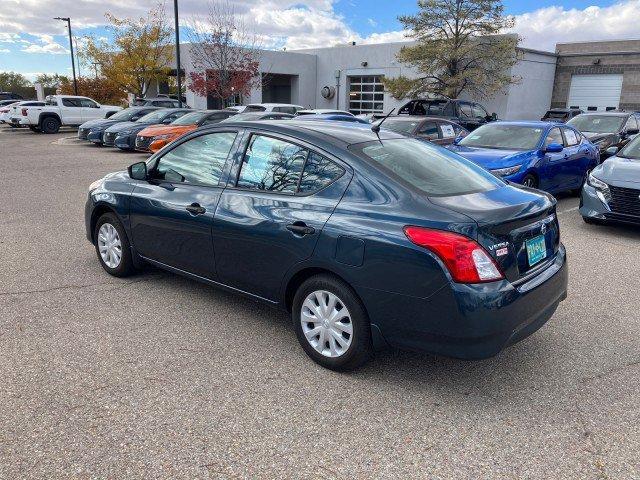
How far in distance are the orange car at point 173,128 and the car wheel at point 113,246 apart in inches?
420

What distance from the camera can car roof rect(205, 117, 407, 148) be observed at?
363cm

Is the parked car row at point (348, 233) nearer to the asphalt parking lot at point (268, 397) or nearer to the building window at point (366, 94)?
the asphalt parking lot at point (268, 397)

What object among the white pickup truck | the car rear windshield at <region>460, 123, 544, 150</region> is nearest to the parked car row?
the car rear windshield at <region>460, 123, 544, 150</region>

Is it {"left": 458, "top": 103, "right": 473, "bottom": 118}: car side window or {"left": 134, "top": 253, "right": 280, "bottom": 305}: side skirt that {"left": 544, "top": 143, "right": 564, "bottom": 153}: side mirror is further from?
{"left": 458, "top": 103, "right": 473, "bottom": 118}: car side window

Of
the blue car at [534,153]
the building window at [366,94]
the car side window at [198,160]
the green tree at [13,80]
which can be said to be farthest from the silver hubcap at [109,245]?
the green tree at [13,80]

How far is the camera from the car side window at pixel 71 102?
25.0 metres

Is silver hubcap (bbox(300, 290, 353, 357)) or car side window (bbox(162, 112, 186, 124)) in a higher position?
car side window (bbox(162, 112, 186, 124))

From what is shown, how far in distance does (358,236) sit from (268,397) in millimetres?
1106

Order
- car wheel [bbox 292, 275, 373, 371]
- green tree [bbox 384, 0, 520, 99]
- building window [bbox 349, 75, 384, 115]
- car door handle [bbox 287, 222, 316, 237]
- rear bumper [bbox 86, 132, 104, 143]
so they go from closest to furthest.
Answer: car wheel [bbox 292, 275, 373, 371], car door handle [bbox 287, 222, 316, 237], rear bumper [bbox 86, 132, 104, 143], green tree [bbox 384, 0, 520, 99], building window [bbox 349, 75, 384, 115]

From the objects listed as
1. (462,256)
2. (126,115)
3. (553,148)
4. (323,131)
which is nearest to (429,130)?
(553,148)

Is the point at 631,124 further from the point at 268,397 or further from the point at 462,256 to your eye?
the point at 268,397

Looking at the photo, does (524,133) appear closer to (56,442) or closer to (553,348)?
(553,348)

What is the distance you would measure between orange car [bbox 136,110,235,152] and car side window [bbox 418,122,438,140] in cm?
709

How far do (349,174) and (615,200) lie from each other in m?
5.23
